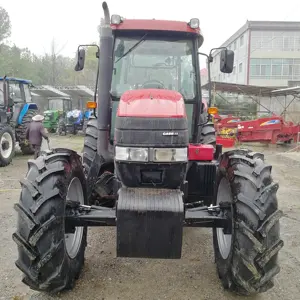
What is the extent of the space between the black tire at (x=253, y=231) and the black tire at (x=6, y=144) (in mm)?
8363

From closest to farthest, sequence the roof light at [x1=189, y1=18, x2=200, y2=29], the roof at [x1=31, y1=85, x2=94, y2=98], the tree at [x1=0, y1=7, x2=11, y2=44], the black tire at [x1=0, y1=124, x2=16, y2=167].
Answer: the roof light at [x1=189, y1=18, x2=200, y2=29], the black tire at [x1=0, y1=124, x2=16, y2=167], the roof at [x1=31, y1=85, x2=94, y2=98], the tree at [x1=0, y1=7, x2=11, y2=44]

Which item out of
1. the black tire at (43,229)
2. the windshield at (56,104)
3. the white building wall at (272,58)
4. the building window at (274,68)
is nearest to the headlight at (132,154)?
the black tire at (43,229)

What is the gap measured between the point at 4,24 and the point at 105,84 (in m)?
45.0

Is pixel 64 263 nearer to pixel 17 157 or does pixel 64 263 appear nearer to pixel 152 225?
pixel 152 225

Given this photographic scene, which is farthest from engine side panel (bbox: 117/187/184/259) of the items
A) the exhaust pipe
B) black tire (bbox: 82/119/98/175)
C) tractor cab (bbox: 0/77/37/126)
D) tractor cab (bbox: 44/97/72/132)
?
tractor cab (bbox: 44/97/72/132)

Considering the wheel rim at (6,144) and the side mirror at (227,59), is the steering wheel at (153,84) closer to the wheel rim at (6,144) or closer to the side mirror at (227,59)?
the side mirror at (227,59)

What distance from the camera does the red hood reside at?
2.89 metres

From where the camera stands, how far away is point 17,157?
11.8m

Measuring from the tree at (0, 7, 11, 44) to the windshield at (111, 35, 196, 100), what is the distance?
43.7 meters

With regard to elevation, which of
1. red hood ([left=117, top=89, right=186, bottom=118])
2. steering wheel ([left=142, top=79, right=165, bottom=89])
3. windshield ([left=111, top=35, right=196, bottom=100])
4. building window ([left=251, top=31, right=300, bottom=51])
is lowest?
red hood ([left=117, top=89, right=186, bottom=118])

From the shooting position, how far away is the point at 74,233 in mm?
3352

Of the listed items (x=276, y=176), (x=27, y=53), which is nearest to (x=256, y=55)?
(x=27, y=53)

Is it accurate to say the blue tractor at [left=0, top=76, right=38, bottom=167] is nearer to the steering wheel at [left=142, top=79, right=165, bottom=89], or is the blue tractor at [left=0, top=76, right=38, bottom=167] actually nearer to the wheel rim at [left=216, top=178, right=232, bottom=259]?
the steering wheel at [left=142, top=79, right=165, bottom=89]

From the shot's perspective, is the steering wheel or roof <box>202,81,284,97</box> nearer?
the steering wheel
